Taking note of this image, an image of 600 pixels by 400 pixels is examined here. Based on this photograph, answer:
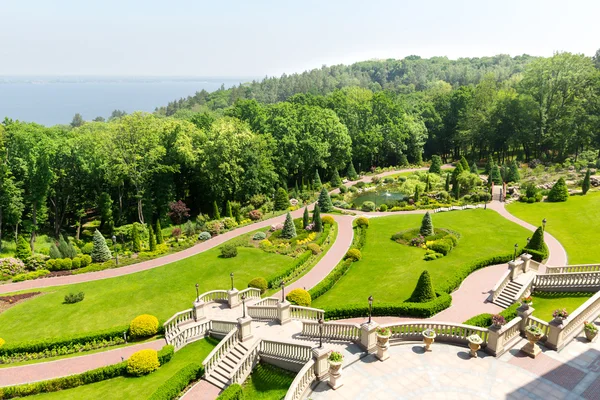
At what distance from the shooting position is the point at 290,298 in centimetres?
2695

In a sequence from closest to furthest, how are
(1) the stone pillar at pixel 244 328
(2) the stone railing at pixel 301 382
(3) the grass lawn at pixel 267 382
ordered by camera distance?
(2) the stone railing at pixel 301 382 → (3) the grass lawn at pixel 267 382 → (1) the stone pillar at pixel 244 328

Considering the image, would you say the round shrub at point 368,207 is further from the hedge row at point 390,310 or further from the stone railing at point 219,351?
the stone railing at point 219,351

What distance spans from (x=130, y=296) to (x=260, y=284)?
10.5m

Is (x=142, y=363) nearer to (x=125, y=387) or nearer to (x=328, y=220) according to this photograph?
(x=125, y=387)

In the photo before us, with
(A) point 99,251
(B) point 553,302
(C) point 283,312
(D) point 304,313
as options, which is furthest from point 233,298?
(B) point 553,302

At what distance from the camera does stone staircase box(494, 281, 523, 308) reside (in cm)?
2538

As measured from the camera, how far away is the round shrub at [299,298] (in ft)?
87.9

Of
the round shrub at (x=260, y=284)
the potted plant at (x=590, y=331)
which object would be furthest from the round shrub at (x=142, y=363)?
the potted plant at (x=590, y=331)

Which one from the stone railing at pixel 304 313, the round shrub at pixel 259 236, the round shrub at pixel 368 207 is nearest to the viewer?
the stone railing at pixel 304 313

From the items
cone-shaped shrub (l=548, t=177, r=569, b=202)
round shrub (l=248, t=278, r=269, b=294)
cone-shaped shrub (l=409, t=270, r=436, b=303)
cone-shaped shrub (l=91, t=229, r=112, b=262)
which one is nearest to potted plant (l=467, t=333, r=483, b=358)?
cone-shaped shrub (l=409, t=270, r=436, b=303)

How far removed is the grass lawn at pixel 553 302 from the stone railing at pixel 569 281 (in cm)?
43

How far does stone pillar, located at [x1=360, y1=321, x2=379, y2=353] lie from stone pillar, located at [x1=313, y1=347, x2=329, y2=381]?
2.60 metres

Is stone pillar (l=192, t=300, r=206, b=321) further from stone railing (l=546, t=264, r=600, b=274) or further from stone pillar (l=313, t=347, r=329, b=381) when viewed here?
stone railing (l=546, t=264, r=600, b=274)

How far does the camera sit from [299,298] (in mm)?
26859
